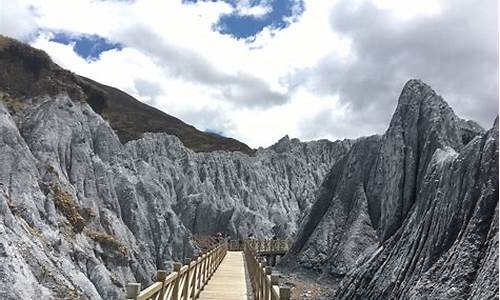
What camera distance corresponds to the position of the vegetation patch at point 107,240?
32.7 meters

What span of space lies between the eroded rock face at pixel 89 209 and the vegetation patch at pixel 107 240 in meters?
0.06

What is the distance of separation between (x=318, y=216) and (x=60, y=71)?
75.7ft

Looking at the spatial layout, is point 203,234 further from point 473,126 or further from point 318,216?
point 473,126

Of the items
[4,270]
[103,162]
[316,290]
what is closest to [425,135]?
[316,290]

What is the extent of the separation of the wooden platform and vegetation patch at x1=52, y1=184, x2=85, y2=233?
449 inches

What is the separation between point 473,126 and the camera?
3662cm

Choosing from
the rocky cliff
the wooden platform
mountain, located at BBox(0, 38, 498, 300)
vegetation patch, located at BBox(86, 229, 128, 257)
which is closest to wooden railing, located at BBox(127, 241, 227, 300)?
the wooden platform

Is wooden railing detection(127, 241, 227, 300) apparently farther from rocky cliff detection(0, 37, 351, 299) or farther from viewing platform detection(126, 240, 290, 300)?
rocky cliff detection(0, 37, 351, 299)

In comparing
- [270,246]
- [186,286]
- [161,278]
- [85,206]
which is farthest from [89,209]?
[161,278]

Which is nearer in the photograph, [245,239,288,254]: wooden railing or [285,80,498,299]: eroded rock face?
[285,80,498,299]: eroded rock face

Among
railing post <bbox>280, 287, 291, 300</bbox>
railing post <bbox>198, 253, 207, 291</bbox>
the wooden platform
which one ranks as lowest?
the wooden platform

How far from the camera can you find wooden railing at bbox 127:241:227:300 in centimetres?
831

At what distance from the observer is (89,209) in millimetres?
34562

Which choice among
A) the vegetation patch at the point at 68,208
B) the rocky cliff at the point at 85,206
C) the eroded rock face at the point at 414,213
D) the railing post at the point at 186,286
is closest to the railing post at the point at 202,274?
the railing post at the point at 186,286
